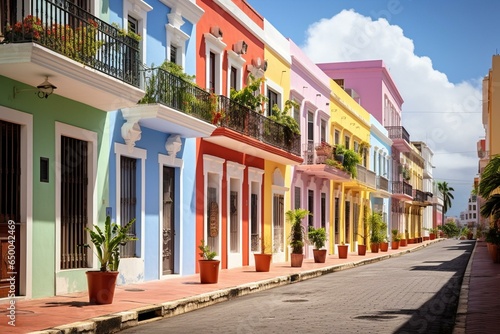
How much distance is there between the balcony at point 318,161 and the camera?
2950 centimetres

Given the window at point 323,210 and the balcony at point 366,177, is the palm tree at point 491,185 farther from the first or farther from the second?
the balcony at point 366,177

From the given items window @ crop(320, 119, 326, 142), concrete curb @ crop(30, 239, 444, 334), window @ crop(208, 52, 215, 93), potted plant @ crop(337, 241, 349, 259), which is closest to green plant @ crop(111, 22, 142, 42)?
concrete curb @ crop(30, 239, 444, 334)

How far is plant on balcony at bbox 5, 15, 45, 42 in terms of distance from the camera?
11.0m

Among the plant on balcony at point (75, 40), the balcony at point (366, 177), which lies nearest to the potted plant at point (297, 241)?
the plant on balcony at point (75, 40)

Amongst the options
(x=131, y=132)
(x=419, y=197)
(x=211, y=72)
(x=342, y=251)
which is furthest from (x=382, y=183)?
(x=131, y=132)

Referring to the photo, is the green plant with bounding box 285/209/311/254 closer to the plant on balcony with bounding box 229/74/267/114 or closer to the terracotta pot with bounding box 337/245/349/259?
the plant on balcony with bounding box 229/74/267/114

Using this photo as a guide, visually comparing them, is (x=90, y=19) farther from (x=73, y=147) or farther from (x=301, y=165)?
(x=301, y=165)

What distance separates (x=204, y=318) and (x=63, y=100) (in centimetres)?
495

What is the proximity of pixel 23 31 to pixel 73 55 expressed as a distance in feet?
4.55

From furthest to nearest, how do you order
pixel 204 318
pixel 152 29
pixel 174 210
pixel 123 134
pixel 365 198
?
1. pixel 365 198
2. pixel 174 210
3. pixel 152 29
4. pixel 123 134
5. pixel 204 318

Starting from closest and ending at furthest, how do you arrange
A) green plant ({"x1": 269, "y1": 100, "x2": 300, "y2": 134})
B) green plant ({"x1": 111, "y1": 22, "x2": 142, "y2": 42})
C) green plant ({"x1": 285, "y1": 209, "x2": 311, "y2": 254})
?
1. green plant ({"x1": 111, "y1": 22, "x2": 142, "y2": 42})
2. green plant ({"x1": 285, "y1": 209, "x2": 311, "y2": 254})
3. green plant ({"x1": 269, "y1": 100, "x2": 300, "y2": 134})

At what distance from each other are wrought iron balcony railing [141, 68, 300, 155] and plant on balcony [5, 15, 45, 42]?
4766 mm

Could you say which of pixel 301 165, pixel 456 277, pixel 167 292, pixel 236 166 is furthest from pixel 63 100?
pixel 301 165

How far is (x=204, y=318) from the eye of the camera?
10.9m
